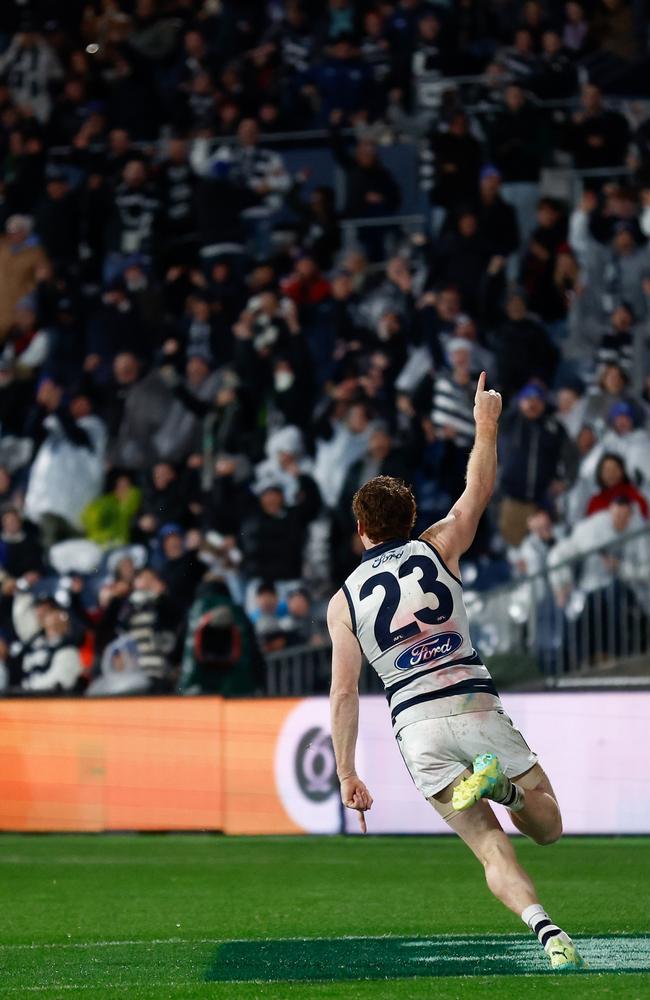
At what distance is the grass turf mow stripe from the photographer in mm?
6973

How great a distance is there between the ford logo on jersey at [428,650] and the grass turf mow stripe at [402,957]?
121 centimetres

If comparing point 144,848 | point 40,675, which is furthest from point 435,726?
point 40,675

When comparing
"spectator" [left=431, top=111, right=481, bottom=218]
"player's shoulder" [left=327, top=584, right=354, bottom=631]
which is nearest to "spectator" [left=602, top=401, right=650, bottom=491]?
"spectator" [left=431, top=111, right=481, bottom=218]

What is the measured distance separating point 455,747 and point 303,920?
3075mm

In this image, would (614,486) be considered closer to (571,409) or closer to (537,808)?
(571,409)

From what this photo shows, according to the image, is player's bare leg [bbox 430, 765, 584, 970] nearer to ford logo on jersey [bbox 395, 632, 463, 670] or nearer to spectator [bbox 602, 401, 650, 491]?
ford logo on jersey [bbox 395, 632, 463, 670]

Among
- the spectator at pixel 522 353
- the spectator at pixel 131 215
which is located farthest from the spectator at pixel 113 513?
the spectator at pixel 522 353

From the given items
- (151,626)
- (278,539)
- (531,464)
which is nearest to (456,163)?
(531,464)

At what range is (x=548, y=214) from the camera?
1780cm

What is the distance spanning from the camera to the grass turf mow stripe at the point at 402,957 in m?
6.97

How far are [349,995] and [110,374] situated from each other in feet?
45.3

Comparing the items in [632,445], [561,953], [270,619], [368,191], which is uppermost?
[561,953]

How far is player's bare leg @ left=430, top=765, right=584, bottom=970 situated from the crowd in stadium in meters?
8.07

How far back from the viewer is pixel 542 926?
6.30 meters
